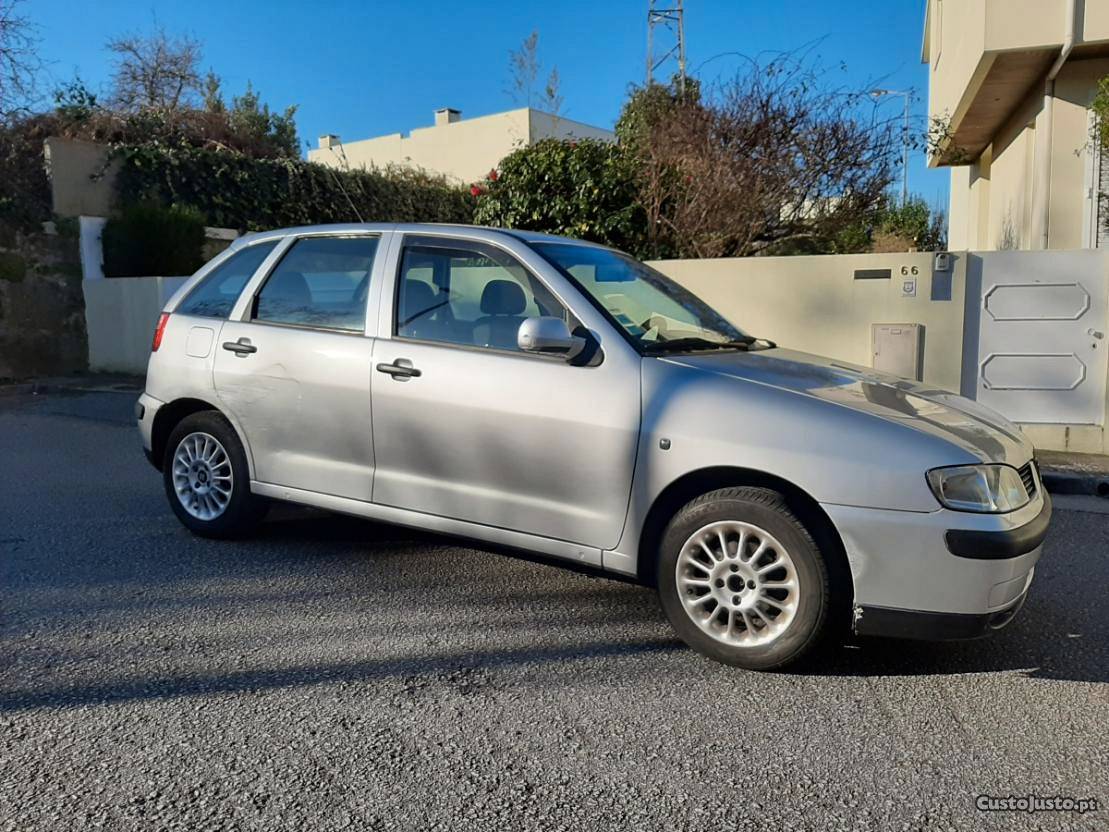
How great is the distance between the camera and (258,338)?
505 cm

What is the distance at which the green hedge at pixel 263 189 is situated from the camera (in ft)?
47.9

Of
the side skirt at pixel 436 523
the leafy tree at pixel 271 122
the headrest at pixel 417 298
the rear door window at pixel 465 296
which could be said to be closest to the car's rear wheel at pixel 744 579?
the side skirt at pixel 436 523

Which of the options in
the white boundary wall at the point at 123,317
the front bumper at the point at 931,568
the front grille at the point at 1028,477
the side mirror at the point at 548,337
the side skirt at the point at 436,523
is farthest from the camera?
the white boundary wall at the point at 123,317

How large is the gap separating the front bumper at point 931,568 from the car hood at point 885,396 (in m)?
0.31

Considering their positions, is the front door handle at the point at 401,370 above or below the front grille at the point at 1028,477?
above

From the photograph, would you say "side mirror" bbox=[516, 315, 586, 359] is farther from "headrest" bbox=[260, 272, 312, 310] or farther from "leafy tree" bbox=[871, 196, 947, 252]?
"leafy tree" bbox=[871, 196, 947, 252]

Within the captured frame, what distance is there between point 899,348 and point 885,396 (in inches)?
215

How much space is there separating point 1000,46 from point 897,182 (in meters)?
1.88

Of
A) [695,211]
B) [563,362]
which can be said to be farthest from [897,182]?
[563,362]

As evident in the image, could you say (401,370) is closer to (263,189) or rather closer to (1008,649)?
(1008,649)

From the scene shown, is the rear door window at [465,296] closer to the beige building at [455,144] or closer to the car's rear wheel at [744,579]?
the car's rear wheel at [744,579]

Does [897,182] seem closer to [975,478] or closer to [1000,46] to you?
[1000,46]

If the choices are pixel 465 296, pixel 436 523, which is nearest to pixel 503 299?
pixel 465 296

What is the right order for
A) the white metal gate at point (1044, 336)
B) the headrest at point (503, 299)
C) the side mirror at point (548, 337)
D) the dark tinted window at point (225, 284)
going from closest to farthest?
the side mirror at point (548, 337) → the headrest at point (503, 299) → the dark tinted window at point (225, 284) → the white metal gate at point (1044, 336)
